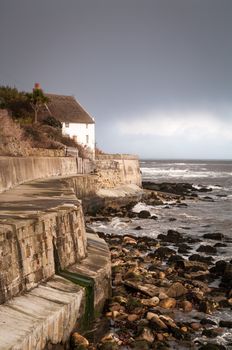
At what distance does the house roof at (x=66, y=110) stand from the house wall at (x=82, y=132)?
425 millimetres

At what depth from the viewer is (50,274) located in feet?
27.0

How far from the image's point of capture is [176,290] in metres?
10.9

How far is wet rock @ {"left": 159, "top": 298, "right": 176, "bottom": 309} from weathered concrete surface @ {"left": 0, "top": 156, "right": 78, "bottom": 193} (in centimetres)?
707

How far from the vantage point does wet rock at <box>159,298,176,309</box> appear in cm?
1003

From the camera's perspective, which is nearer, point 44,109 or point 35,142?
point 35,142

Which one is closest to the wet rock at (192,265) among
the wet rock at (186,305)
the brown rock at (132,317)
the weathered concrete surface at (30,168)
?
the wet rock at (186,305)

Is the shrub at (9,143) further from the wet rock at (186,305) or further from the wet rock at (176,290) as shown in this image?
the wet rock at (186,305)

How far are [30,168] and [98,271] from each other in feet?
39.6

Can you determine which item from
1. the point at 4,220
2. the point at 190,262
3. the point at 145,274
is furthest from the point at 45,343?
the point at 190,262

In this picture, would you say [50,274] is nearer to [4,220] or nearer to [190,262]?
[4,220]

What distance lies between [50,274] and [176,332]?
9.78 feet

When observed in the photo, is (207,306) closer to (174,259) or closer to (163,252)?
(174,259)

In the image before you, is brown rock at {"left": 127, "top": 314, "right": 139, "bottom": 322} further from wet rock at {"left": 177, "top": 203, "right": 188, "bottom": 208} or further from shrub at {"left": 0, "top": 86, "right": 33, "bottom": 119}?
shrub at {"left": 0, "top": 86, "right": 33, "bottom": 119}

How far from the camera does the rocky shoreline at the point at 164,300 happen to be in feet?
27.1
